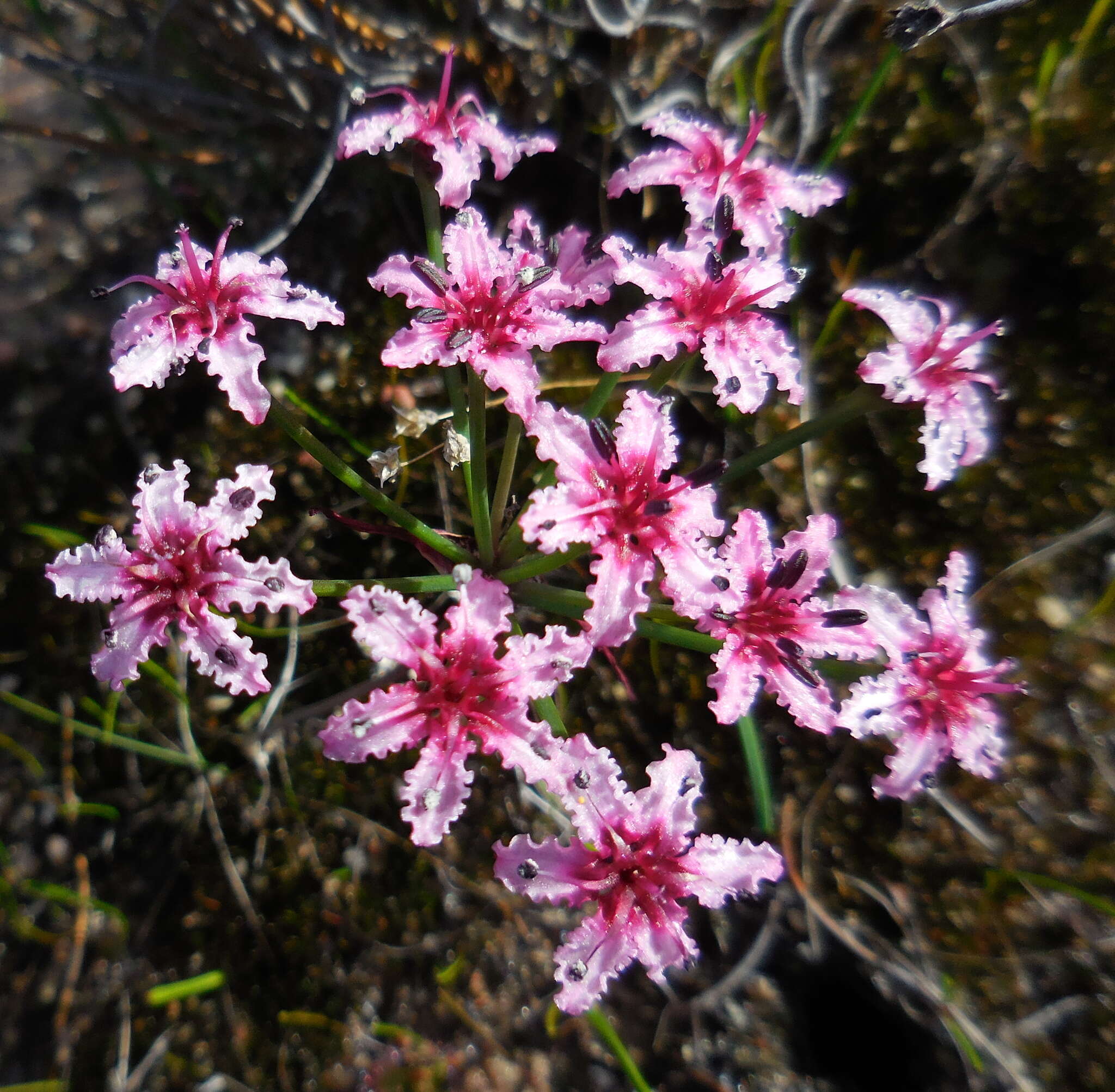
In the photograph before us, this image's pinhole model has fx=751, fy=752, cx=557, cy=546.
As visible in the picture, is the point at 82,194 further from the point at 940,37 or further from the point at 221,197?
the point at 940,37

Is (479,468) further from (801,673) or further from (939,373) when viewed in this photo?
(939,373)

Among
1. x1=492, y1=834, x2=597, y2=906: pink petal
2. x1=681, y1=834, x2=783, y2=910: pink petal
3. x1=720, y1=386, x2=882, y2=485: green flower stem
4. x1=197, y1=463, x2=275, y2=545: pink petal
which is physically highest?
A: x1=197, y1=463, x2=275, y2=545: pink petal

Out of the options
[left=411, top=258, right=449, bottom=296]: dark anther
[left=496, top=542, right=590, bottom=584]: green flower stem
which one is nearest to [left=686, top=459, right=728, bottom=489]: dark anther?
[left=496, top=542, right=590, bottom=584]: green flower stem

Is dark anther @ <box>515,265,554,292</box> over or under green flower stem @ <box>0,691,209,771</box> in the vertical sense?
over

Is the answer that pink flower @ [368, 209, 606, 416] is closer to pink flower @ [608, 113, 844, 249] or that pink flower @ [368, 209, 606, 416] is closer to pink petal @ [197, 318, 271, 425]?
pink petal @ [197, 318, 271, 425]

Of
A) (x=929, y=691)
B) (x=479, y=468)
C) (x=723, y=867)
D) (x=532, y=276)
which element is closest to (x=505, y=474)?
(x=479, y=468)

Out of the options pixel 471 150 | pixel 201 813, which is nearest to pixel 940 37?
pixel 471 150
